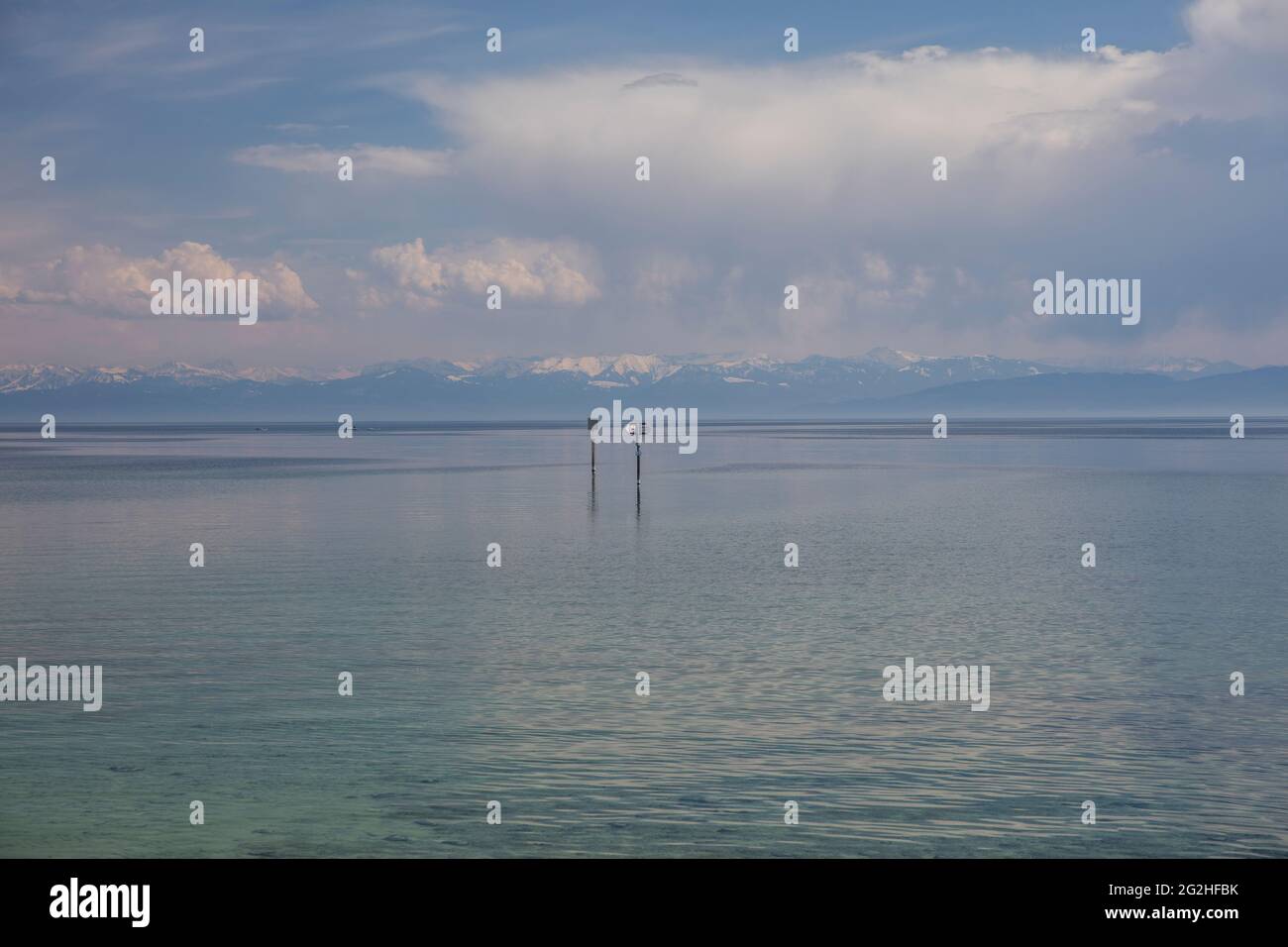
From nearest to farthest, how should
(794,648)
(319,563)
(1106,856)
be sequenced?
(1106,856)
(794,648)
(319,563)

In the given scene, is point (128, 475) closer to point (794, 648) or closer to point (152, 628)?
point (152, 628)

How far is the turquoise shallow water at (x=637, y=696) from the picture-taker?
64.0 feet

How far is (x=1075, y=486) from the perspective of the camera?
345 ft

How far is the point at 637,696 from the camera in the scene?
91.2ft

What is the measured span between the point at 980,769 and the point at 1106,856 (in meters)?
4.24

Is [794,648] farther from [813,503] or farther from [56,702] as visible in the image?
[813,503]

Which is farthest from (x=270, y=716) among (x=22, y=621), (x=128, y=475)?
(x=128, y=475)

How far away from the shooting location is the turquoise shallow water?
19.5 meters

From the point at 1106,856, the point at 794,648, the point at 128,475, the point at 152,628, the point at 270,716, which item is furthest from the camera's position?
the point at 128,475

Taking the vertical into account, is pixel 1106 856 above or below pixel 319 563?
below

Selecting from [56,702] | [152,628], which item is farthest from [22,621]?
[56,702]

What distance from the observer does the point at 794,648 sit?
33.4m

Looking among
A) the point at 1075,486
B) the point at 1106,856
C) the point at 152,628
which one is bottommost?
the point at 1106,856

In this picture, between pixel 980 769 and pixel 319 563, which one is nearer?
pixel 980 769
